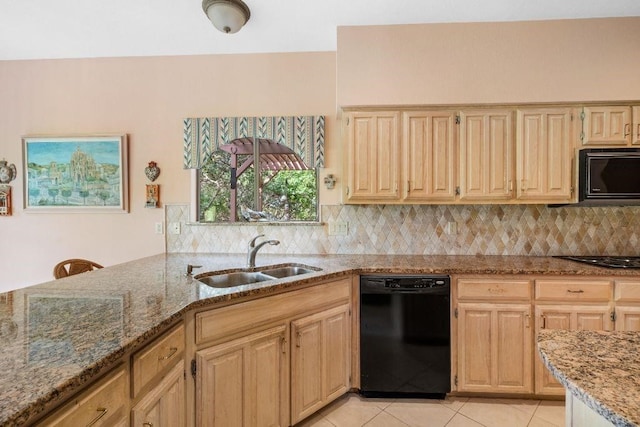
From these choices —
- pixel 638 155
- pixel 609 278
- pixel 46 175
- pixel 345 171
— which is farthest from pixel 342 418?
pixel 46 175

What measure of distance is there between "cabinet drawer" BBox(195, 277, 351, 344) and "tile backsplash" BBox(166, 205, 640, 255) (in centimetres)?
76

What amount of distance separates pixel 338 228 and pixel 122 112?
2.23 m

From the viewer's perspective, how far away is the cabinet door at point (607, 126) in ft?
7.34

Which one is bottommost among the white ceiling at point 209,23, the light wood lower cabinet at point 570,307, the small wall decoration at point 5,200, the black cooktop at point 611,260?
the light wood lower cabinet at point 570,307

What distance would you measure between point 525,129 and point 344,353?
2104 mm

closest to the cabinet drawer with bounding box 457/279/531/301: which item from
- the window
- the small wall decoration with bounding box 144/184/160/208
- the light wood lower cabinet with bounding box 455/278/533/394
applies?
the light wood lower cabinet with bounding box 455/278/533/394

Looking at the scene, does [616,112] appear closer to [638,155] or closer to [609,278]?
[638,155]

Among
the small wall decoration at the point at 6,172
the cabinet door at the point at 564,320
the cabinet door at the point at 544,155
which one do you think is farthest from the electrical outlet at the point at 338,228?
the small wall decoration at the point at 6,172

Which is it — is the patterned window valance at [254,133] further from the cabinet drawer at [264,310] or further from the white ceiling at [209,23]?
the cabinet drawer at [264,310]

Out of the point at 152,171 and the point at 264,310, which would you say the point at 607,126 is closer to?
the point at 264,310

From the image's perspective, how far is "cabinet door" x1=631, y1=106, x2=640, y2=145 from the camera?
7.30 ft

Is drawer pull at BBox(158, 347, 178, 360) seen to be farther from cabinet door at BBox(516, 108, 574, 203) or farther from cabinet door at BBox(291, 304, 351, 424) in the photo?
cabinet door at BBox(516, 108, 574, 203)

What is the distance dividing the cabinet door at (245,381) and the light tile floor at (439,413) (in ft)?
1.31

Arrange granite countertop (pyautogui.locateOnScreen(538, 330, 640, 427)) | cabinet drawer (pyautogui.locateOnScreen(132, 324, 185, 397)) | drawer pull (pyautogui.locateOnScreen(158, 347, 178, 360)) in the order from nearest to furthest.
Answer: granite countertop (pyautogui.locateOnScreen(538, 330, 640, 427)), cabinet drawer (pyautogui.locateOnScreen(132, 324, 185, 397)), drawer pull (pyautogui.locateOnScreen(158, 347, 178, 360))
